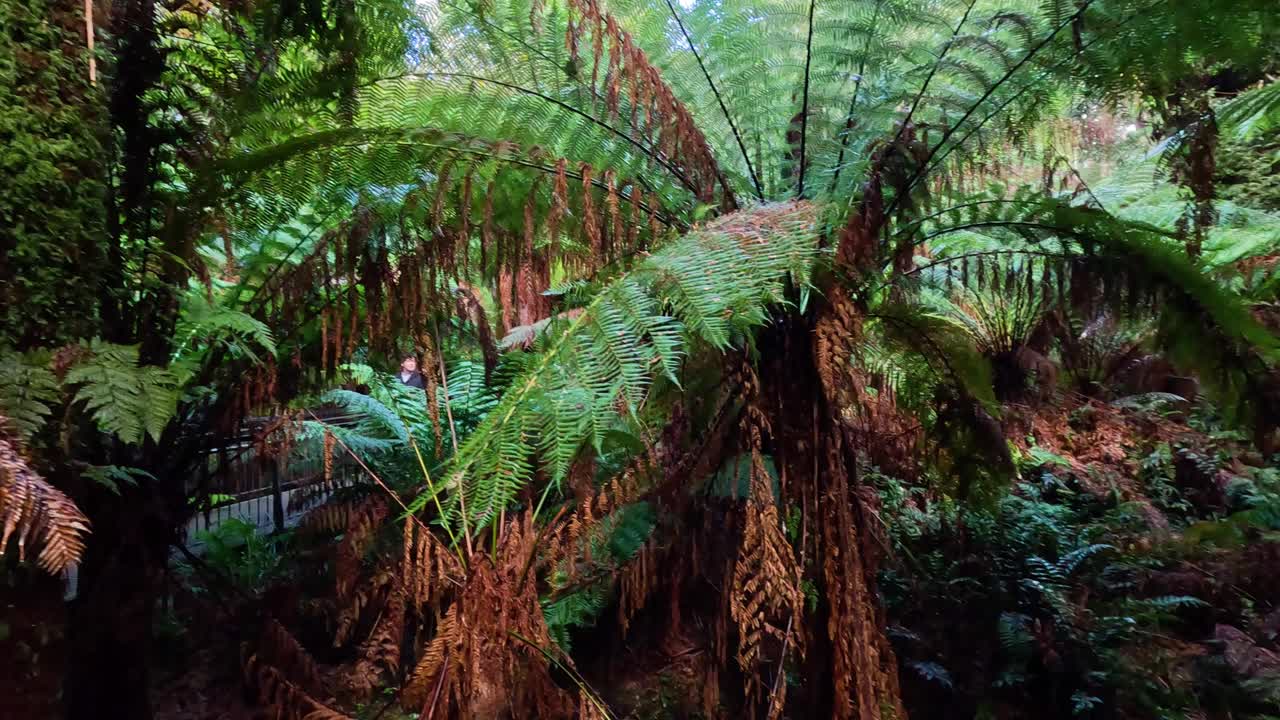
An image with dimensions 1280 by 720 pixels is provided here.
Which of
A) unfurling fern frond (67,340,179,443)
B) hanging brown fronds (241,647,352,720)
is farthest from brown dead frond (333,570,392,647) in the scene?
unfurling fern frond (67,340,179,443)

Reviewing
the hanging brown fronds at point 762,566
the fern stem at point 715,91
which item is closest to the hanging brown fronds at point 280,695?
the hanging brown fronds at point 762,566

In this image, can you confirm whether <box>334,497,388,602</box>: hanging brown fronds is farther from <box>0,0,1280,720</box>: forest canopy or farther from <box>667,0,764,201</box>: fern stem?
<box>667,0,764,201</box>: fern stem

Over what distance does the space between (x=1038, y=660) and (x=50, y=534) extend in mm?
2473

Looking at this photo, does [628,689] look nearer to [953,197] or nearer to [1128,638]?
[1128,638]

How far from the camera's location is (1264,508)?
240 cm

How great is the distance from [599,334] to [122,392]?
2.77 ft

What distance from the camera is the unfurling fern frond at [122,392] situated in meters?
1.14

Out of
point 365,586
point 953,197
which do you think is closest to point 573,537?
point 365,586

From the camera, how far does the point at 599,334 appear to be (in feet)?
3.32

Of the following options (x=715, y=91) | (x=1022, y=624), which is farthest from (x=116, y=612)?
(x=1022, y=624)

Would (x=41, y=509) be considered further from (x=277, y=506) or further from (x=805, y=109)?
(x=277, y=506)

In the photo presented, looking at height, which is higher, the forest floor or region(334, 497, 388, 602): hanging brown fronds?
region(334, 497, 388, 602): hanging brown fronds

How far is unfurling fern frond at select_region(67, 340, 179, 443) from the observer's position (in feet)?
3.73

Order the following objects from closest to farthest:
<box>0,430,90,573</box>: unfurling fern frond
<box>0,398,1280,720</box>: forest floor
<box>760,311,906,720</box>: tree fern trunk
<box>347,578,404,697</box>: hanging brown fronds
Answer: <box>0,430,90,573</box>: unfurling fern frond
<box>760,311,906,720</box>: tree fern trunk
<box>347,578,404,697</box>: hanging brown fronds
<box>0,398,1280,720</box>: forest floor
